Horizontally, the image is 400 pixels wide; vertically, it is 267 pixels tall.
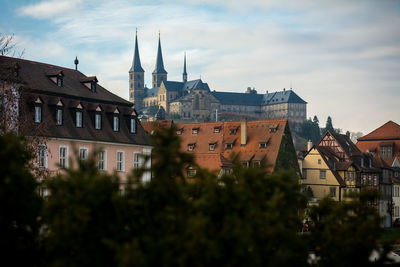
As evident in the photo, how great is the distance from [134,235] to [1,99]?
21262 millimetres

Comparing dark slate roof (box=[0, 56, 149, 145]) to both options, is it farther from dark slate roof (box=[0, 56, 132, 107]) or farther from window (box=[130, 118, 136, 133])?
window (box=[130, 118, 136, 133])

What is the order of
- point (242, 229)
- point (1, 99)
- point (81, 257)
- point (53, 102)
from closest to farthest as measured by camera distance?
point (81, 257)
point (242, 229)
point (1, 99)
point (53, 102)

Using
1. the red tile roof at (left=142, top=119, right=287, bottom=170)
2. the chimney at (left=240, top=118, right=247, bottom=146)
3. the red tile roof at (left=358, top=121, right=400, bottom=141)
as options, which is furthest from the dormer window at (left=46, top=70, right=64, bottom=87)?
the red tile roof at (left=358, top=121, right=400, bottom=141)

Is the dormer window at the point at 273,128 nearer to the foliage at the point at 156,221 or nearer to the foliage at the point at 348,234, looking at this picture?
the foliage at the point at 348,234

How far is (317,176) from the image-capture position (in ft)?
229

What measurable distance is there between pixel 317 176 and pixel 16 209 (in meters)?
57.3

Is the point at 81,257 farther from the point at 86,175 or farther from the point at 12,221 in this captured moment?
the point at 12,221

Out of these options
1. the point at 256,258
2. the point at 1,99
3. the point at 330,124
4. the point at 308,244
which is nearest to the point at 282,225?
the point at 256,258

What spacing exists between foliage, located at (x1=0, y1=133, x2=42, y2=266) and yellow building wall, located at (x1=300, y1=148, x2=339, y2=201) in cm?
5541

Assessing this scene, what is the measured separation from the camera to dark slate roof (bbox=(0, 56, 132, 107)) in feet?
127

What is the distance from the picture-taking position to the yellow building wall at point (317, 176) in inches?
2731

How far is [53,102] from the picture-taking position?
38469 mm

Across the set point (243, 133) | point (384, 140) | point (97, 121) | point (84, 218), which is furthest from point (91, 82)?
point (384, 140)

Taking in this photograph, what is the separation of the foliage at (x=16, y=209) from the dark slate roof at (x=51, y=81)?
2218 centimetres
